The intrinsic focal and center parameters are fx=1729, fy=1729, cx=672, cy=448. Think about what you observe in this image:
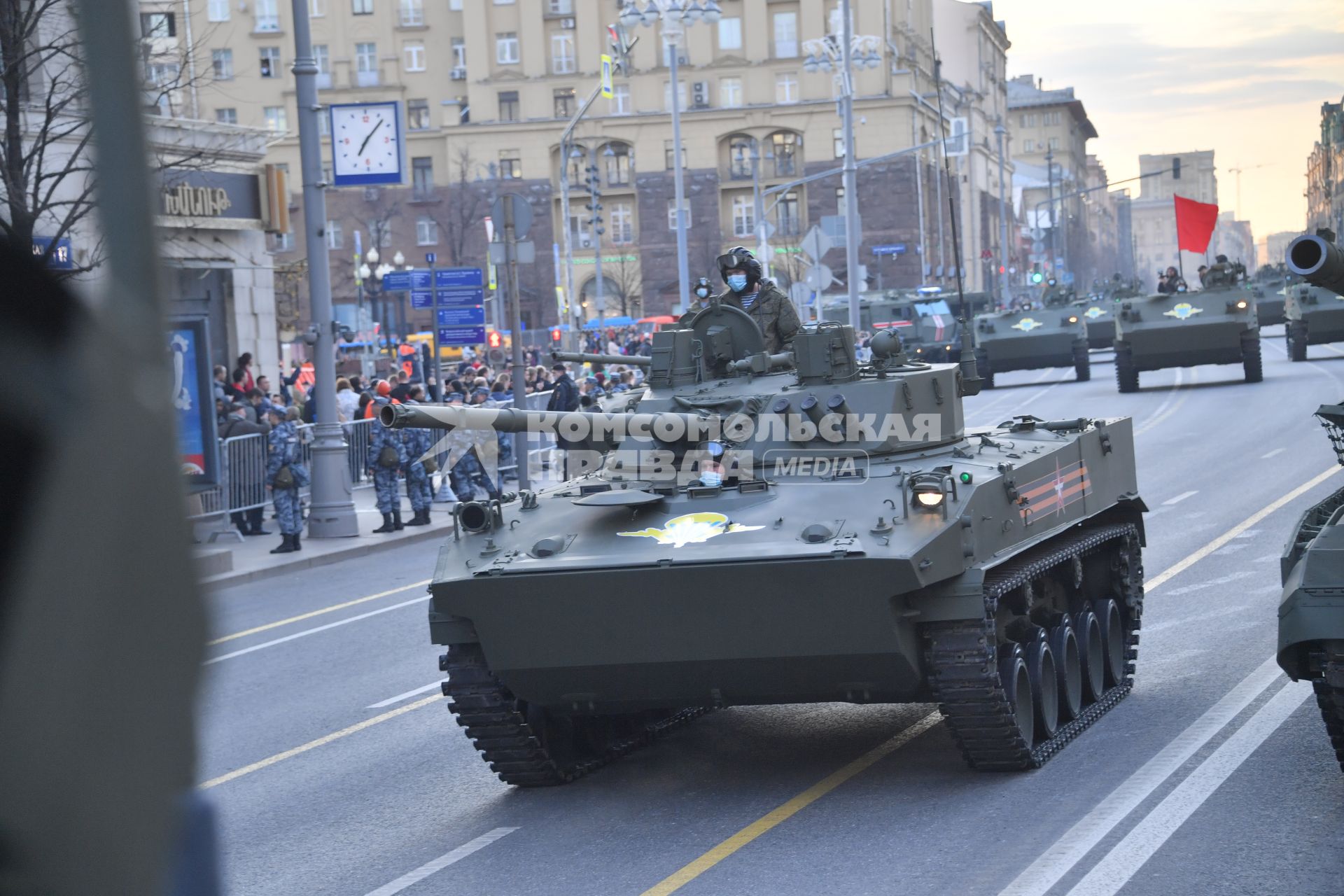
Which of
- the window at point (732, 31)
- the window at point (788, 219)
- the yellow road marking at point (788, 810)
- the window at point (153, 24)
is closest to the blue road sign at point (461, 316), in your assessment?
the window at point (153, 24)

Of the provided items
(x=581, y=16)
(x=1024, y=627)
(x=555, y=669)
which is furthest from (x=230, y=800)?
(x=581, y=16)

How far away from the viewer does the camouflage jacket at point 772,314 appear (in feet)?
35.1

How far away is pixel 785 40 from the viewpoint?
250 feet

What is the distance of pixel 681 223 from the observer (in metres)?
→ 39.6

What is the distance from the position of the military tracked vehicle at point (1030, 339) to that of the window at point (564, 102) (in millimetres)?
43551

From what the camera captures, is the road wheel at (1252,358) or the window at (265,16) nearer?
the road wheel at (1252,358)

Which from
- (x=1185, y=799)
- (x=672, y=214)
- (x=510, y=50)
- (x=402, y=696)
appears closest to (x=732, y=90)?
(x=672, y=214)

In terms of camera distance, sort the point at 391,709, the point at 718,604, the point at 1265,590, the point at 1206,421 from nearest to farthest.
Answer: the point at 718,604 → the point at 391,709 → the point at 1265,590 → the point at 1206,421

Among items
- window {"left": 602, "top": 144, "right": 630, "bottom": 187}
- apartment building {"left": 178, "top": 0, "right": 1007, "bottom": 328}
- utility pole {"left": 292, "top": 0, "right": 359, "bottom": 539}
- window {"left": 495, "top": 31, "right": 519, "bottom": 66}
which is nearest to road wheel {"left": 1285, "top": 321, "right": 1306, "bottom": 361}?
utility pole {"left": 292, "top": 0, "right": 359, "bottom": 539}

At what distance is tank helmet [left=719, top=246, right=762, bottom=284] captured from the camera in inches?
418

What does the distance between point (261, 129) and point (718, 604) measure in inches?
895

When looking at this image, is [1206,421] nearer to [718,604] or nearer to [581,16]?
[718,604]

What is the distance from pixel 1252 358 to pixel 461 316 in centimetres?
1664

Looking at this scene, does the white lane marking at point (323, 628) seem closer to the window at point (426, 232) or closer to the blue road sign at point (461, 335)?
the blue road sign at point (461, 335)
